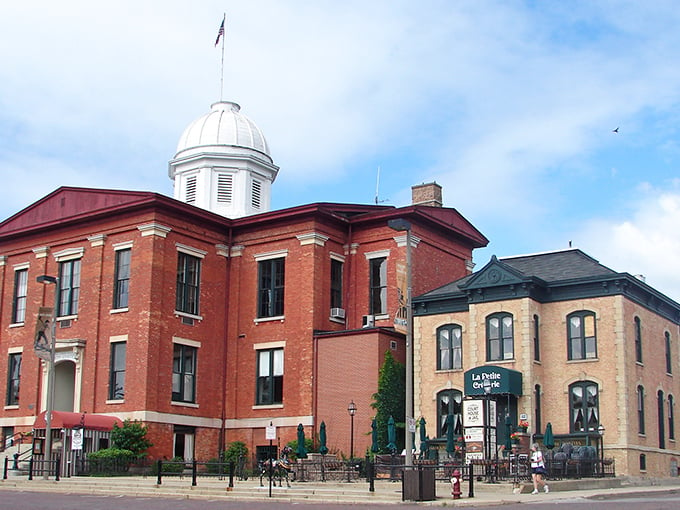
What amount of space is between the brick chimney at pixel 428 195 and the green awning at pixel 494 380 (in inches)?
523

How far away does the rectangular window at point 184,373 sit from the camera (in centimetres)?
4362

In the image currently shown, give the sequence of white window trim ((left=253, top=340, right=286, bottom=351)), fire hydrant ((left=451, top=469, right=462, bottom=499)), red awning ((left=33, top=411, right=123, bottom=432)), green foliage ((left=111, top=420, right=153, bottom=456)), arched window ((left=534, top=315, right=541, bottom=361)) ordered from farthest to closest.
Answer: white window trim ((left=253, top=340, right=286, bottom=351)), green foliage ((left=111, top=420, right=153, bottom=456)), red awning ((left=33, top=411, right=123, bottom=432)), arched window ((left=534, top=315, right=541, bottom=361)), fire hydrant ((left=451, top=469, right=462, bottom=499))

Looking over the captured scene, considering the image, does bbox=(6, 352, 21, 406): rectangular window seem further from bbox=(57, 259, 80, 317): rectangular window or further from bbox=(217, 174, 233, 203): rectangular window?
bbox=(217, 174, 233, 203): rectangular window

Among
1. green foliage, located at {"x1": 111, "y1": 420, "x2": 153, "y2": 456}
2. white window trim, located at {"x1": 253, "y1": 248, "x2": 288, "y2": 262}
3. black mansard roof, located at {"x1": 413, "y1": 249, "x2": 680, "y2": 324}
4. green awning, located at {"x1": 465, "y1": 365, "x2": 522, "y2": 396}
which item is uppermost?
white window trim, located at {"x1": 253, "y1": 248, "x2": 288, "y2": 262}

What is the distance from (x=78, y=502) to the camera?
87.6 ft

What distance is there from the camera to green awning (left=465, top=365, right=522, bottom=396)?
3772 cm

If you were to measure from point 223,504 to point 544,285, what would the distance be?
60.0 feet

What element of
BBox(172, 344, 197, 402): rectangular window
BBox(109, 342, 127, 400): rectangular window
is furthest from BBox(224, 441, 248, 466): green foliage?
BBox(109, 342, 127, 400): rectangular window

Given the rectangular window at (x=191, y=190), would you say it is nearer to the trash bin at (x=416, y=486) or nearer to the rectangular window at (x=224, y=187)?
the rectangular window at (x=224, y=187)

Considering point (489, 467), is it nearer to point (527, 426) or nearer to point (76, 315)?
point (527, 426)

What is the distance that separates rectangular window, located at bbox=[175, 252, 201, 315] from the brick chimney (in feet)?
40.0

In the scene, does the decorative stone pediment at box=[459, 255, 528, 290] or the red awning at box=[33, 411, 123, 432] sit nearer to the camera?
the red awning at box=[33, 411, 123, 432]

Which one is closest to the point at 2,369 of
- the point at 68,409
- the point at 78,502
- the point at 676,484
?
the point at 68,409

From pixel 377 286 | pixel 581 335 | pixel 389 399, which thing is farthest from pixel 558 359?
pixel 377 286
